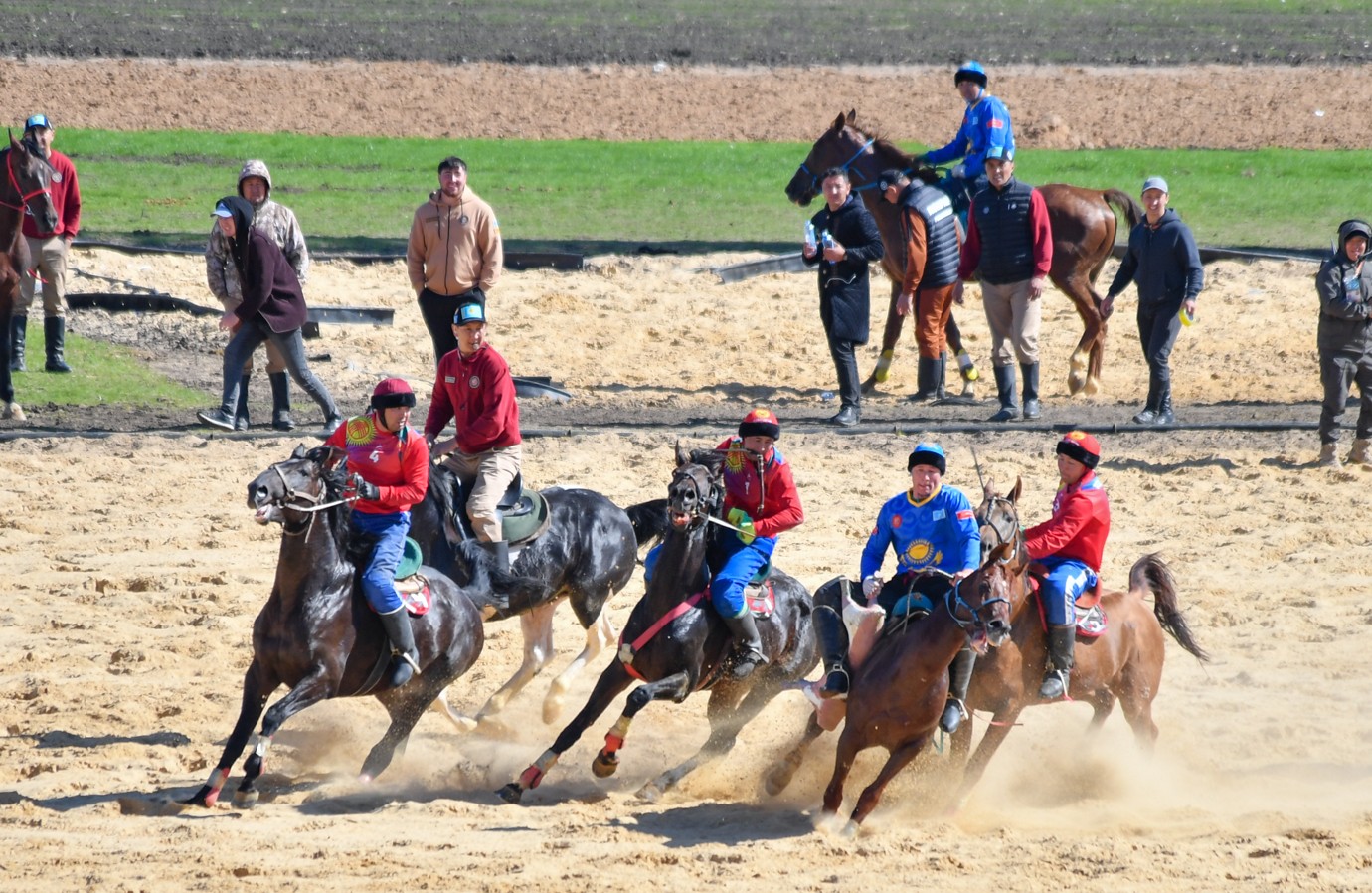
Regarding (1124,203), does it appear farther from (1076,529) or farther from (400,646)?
(400,646)

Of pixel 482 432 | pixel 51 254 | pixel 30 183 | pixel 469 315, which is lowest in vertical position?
pixel 482 432

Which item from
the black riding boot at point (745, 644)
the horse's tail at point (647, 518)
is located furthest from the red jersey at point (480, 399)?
the black riding boot at point (745, 644)

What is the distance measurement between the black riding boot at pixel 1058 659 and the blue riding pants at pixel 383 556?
321cm

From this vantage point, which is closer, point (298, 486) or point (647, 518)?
point (298, 486)

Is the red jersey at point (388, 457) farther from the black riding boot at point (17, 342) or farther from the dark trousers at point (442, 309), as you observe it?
the black riding boot at point (17, 342)

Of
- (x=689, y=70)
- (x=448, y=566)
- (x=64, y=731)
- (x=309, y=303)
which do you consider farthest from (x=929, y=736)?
(x=689, y=70)

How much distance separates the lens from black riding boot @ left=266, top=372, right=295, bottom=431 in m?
14.2

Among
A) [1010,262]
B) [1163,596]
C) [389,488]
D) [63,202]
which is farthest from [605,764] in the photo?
[63,202]

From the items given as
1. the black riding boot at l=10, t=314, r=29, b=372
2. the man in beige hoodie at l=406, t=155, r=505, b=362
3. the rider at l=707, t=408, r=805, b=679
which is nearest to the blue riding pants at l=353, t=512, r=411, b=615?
the rider at l=707, t=408, r=805, b=679

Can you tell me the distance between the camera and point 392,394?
335 inches

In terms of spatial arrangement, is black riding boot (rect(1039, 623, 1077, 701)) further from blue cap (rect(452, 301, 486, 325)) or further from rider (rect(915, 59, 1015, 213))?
rider (rect(915, 59, 1015, 213))

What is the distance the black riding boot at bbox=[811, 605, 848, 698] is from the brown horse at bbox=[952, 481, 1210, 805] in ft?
2.16

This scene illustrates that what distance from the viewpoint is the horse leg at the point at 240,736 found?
793cm

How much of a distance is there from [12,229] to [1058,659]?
10028mm
